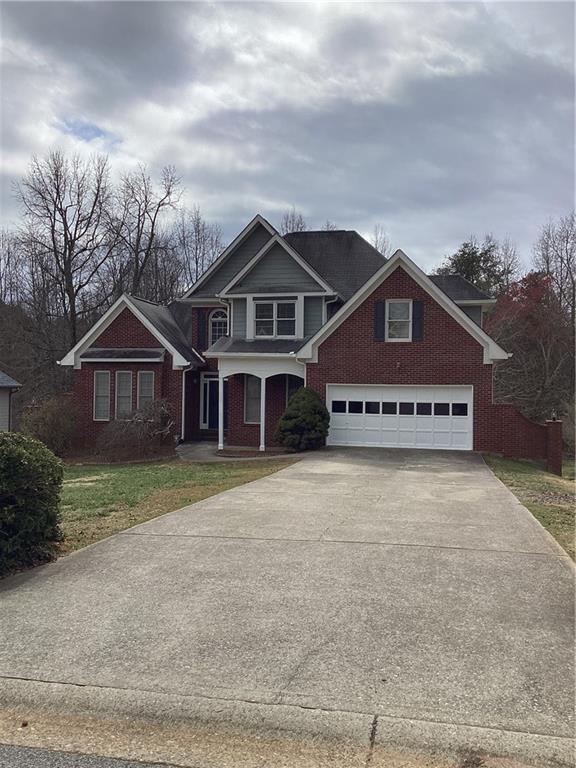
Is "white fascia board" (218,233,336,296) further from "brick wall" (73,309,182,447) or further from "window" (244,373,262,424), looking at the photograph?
"brick wall" (73,309,182,447)

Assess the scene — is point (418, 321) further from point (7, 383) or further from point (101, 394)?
point (7, 383)

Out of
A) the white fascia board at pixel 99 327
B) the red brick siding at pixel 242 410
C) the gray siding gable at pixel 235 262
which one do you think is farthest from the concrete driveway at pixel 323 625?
the gray siding gable at pixel 235 262

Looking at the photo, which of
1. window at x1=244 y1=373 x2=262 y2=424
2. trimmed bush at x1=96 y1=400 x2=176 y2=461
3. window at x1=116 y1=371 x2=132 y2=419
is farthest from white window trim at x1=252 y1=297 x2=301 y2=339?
window at x1=116 y1=371 x2=132 y2=419

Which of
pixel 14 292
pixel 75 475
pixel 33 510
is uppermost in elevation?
pixel 14 292

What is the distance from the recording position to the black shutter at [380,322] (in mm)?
21656

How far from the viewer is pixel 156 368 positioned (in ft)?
81.5

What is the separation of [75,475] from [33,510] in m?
11.7

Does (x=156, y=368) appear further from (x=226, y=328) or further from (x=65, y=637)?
(x=65, y=637)

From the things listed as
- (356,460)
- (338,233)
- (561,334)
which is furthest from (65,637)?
(561,334)

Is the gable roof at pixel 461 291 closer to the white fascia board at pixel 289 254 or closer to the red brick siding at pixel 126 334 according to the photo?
the white fascia board at pixel 289 254

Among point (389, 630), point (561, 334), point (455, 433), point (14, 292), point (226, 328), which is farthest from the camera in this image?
point (14, 292)

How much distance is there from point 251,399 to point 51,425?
24.2 feet

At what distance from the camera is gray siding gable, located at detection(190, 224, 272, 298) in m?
26.2

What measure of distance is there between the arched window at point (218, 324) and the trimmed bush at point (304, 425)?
703 centimetres
